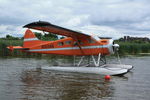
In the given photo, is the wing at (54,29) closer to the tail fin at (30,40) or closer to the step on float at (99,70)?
the step on float at (99,70)

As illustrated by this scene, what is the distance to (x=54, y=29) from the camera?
15.1 metres

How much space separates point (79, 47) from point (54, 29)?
80.5 inches

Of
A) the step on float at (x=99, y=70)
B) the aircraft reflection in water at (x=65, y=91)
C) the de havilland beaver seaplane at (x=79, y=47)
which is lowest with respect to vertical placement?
the aircraft reflection in water at (x=65, y=91)

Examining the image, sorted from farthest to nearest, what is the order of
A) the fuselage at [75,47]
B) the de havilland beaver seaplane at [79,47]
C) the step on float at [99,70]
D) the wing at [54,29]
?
the fuselage at [75,47]
the de havilland beaver seaplane at [79,47]
the step on float at [99,70]
the wing at [54,29]

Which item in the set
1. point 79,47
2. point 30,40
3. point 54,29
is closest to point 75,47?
point 79,47

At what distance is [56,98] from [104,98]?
155 cm

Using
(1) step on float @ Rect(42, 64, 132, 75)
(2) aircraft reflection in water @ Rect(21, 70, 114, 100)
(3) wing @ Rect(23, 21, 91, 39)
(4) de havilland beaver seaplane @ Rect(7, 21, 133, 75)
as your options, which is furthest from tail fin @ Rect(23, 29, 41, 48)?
(2) aircraft reflection in water @ Rect(21, 70, 114, 100)

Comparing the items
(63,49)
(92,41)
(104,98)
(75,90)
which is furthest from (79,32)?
(104,98)

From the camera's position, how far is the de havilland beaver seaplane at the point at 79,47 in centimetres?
1434

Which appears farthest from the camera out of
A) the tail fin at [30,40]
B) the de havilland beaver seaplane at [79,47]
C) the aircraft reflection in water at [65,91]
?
the tail fin at [30,40]

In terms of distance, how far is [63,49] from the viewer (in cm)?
1677

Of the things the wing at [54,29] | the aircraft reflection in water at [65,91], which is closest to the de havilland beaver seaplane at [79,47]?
the wing at [54,29]

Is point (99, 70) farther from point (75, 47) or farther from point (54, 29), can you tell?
point (54, 29)

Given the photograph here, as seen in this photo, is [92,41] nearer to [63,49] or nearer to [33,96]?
[63,49]
